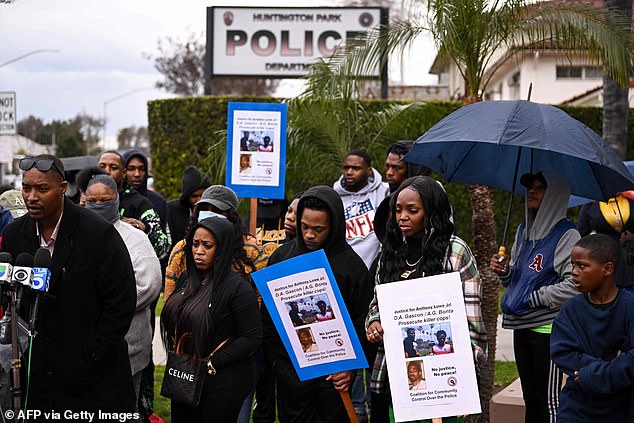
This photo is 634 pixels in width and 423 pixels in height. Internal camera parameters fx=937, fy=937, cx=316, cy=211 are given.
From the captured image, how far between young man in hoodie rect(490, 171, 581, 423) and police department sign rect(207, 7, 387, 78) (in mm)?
11915

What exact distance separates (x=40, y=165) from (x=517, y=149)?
11.9ft

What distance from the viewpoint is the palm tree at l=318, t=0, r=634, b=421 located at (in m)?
7.77

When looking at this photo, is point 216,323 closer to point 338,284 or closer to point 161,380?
point 338,284

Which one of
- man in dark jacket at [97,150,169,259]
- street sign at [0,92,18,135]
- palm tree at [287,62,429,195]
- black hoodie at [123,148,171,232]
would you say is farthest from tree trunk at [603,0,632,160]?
street sign at [0,92,18,135]

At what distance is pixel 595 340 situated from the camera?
5.16 m

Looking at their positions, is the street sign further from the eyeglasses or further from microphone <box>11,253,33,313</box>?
microphone <box>11,253,33,313</box>

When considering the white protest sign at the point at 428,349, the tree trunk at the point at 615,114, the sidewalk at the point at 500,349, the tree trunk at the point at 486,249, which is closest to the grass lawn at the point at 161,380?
the sidewalk at the point at 500,349

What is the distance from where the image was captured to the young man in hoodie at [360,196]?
26.0ft

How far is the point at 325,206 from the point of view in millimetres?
5707

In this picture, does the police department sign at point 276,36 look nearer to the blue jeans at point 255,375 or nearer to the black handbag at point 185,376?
the blue jeans at point 255,375

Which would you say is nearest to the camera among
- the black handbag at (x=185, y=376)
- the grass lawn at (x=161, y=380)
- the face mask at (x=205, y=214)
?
the black handbag at (x=185, y=376)

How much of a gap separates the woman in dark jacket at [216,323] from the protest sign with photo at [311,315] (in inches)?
7.0

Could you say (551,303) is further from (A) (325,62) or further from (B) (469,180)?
(A) (325,62)

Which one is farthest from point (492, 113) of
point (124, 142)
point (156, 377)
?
point (124, 142)
